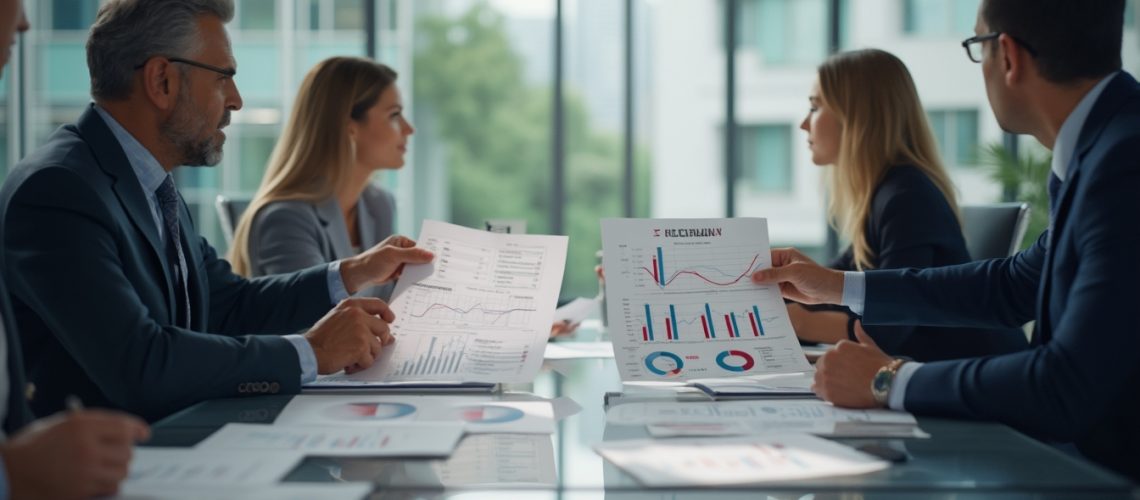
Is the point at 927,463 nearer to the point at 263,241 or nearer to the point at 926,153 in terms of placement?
the point at 926,153

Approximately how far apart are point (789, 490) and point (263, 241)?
6.77 feet

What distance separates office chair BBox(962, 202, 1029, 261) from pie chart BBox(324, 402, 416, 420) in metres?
1.95

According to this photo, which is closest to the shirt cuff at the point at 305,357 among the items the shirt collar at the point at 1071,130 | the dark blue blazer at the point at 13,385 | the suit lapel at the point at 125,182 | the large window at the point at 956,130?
the suit lapel at the point at 125,182

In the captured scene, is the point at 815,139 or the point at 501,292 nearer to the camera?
the point at 501,292

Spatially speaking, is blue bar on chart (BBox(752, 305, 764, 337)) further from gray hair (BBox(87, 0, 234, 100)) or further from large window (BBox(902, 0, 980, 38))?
large window (BBox(902, 0, 980, 38))

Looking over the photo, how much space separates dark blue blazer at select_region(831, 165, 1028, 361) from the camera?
8.18ft

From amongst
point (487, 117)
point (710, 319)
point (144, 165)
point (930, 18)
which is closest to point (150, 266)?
point (144, 165)

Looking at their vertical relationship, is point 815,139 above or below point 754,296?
above

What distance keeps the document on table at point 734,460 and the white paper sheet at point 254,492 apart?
0.31 m

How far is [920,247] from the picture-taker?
250 centimetres

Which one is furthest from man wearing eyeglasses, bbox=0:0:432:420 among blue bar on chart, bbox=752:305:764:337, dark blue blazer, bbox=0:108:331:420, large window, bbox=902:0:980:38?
large window, bbox=902:0:980:38

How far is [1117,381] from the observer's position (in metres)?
1.39

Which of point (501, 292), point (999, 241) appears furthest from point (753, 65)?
point (501, 292)

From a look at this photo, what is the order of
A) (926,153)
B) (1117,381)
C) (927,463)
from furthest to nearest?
(926,153)
(1117,381)
(927,463)
